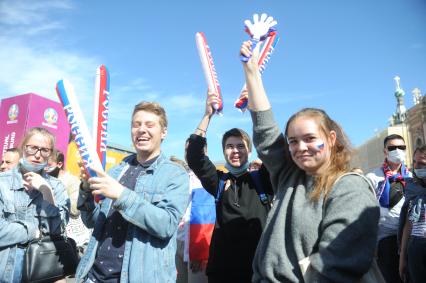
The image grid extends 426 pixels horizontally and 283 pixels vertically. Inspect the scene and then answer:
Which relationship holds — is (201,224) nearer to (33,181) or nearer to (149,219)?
(33,181)

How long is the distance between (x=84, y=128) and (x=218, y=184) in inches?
55.2

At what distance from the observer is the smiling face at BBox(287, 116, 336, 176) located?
6.20 ft

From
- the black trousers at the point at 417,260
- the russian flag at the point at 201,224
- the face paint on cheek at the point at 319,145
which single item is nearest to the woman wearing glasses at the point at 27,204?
the russian flag at the point at 201,224

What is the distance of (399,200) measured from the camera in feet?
15.3

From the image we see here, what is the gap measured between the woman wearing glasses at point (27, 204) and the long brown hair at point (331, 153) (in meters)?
2.15

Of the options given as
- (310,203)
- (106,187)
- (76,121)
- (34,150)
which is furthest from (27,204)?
(310,203)

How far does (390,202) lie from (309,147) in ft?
11.4

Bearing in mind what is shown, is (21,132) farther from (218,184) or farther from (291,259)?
(291,259)

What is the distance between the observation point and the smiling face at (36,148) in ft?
9.51

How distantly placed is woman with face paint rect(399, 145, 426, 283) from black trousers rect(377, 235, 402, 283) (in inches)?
10.5

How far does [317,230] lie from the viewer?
1695 mm

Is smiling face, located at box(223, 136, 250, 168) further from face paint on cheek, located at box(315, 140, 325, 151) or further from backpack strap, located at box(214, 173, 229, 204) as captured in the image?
face paint on cheek, located at box(315, 140, 325, 151)

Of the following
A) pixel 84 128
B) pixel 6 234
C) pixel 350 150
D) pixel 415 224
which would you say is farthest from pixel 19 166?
pixel 415 224

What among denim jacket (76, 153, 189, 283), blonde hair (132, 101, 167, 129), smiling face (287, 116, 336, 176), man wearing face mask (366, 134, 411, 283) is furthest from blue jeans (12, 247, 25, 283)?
man wearing face mask (366, 134, 411, 283)
